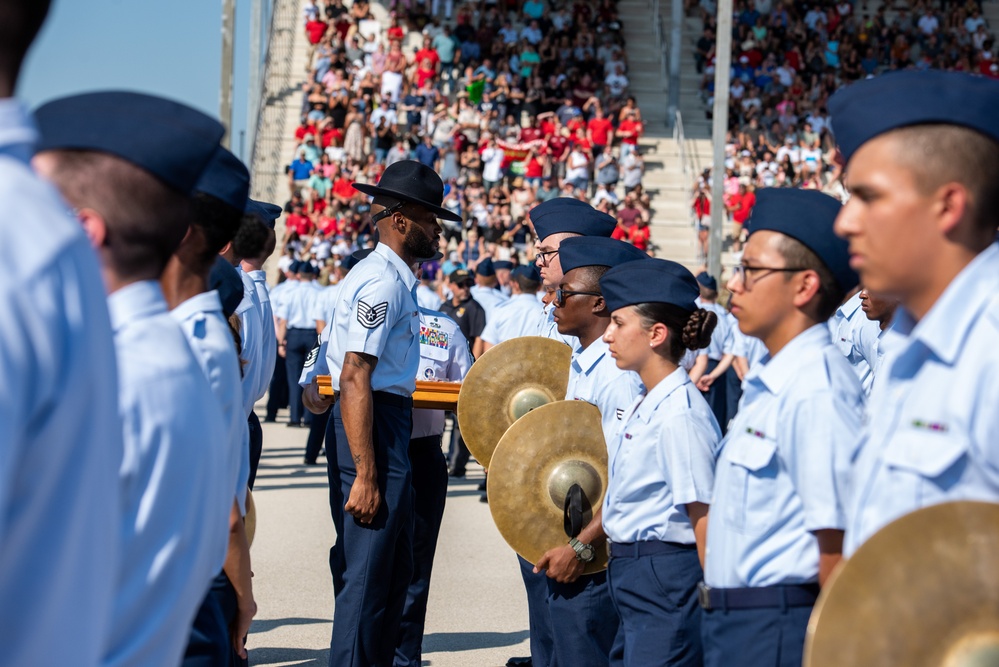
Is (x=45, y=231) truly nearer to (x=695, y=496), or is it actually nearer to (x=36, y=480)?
(x=36, y=480)

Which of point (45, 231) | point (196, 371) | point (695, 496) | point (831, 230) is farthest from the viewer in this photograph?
point (695, 496)

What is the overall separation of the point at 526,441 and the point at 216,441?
270 centimetres

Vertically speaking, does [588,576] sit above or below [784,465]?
below

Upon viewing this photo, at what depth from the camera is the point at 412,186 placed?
550 centimetres

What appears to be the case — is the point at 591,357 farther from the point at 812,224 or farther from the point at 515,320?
the point at 515,320

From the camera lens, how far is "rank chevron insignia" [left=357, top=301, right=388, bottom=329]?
17.1 feet

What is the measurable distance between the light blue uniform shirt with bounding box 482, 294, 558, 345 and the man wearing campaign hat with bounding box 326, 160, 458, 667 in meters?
4.44

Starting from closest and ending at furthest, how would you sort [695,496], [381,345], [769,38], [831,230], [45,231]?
[45,231], [831,230], [695,496], [381,345], [769,38]

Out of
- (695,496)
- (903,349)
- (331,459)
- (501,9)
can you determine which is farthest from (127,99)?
(501,9)

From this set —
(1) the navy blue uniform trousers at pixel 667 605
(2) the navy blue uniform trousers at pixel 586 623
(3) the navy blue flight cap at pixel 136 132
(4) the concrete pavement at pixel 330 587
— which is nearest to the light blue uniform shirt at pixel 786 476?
(1) the navy blue uniform trousers at pixel 667 605

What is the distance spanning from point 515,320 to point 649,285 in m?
6.94

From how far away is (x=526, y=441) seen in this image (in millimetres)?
4766

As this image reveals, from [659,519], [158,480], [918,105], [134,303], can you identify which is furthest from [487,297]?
[158,480]

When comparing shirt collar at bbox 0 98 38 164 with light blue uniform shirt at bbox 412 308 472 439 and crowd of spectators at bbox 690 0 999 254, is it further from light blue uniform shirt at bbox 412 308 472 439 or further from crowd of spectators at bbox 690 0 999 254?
crowd of spectators at bbox 690 0 999 254
